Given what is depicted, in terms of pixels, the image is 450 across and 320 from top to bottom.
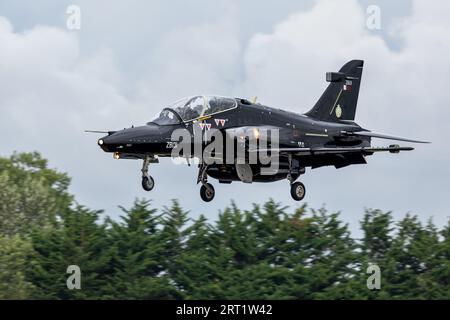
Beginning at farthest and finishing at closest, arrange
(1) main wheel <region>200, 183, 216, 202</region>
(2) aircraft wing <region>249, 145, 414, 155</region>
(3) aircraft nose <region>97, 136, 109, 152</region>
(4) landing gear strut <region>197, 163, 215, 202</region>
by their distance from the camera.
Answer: (1) main wheel <region>200, 183, 216, 202</region>
(4) landing gear strut <region>197, 163, 215, 202</region>
(2) aircraft wing <region>249, 145, 414, 155</region>
(3) aircraft nose <region>97, 136, 109, 152</region>

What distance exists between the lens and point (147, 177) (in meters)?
43.3

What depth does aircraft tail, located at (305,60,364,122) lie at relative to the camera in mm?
50312

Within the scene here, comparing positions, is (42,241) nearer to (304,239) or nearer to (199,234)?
(199,234)

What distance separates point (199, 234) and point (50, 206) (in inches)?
707

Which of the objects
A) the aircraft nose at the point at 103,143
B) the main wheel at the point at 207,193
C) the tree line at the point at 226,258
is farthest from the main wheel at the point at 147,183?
the tree line at the point at 226,258

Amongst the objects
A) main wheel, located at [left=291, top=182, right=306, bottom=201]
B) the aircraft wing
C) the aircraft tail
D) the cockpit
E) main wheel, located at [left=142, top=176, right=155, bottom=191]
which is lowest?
main wheel, located at [left=142, top=176, right=155, bottom=191]

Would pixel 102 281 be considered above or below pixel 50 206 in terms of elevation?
below

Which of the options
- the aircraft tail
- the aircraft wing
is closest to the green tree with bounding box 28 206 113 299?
the aircraft tail

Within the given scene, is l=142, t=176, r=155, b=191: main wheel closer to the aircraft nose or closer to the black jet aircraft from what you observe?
the black jet aircraft

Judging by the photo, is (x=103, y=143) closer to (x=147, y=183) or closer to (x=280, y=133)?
(x=147, y=183)

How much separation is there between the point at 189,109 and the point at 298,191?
6.30 meters

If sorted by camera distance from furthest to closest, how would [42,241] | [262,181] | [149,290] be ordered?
[42,241] → [149,290] → [262,181]
